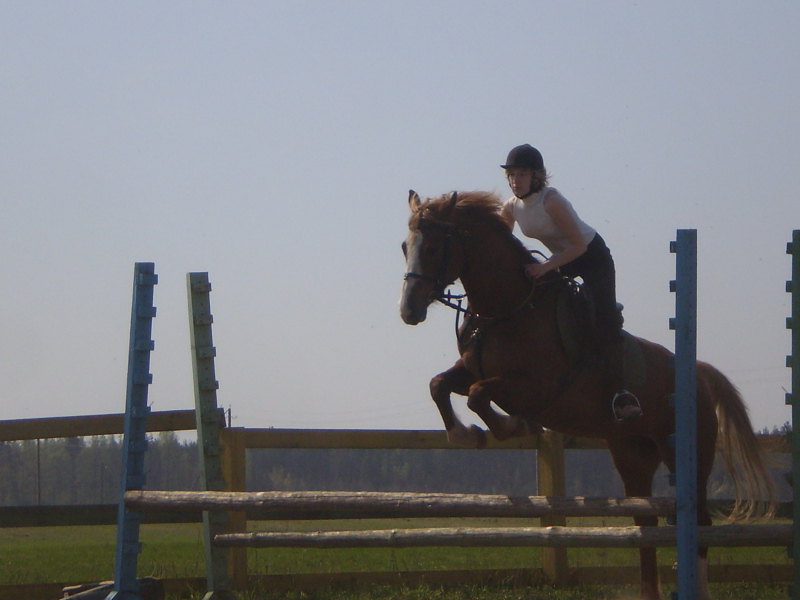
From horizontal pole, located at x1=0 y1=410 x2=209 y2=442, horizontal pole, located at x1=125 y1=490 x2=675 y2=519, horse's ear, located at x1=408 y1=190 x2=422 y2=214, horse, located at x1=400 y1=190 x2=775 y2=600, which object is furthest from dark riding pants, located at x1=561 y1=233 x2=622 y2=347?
horizontal pole, located at x1=0 y1=410 x2=209 y2=442

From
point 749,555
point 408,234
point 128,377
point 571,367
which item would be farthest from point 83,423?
point 749,555

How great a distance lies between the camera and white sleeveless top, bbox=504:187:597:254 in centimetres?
587

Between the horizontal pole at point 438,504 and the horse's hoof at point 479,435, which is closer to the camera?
the horizontal pole at point 438,504

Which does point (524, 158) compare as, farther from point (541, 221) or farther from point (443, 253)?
point (443, 253)

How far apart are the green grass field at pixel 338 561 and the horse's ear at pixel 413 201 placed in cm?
249

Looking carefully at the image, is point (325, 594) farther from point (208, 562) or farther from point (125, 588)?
point (125, 588)

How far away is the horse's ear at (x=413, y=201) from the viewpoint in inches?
228

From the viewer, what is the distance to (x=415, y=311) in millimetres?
5336

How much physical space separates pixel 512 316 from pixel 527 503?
1.15 metres

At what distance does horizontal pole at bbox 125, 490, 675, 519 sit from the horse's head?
0.85 meters

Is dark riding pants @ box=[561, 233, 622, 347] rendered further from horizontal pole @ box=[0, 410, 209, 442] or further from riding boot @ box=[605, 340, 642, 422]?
horizontal pole @ box=[0, 410, 209, 442]

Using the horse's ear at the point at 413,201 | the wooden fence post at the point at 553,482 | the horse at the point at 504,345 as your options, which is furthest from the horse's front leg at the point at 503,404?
the wooden fence post at the point at 553,482

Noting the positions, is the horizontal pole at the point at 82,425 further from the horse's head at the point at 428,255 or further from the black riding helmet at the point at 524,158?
the black riding helmet at the point at 524,158

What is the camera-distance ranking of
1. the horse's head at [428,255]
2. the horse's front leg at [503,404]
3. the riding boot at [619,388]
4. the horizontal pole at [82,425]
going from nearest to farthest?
the horse's head at [428,255]
the horse's front leg at [503,404]
the riding boot at [619,388]
the horizontal pole at [82,425]
